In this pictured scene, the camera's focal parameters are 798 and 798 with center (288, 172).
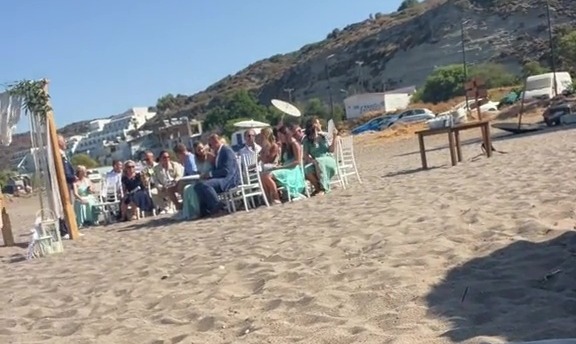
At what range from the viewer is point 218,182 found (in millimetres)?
9922

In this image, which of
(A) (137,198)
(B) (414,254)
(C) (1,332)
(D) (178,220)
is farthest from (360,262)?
(A) (137,198)

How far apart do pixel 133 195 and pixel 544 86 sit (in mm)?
25546

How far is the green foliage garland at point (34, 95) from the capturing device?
30.8 ft

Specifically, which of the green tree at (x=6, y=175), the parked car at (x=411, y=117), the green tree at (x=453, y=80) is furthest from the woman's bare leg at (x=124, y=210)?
the green tree at (x=453, y=80)

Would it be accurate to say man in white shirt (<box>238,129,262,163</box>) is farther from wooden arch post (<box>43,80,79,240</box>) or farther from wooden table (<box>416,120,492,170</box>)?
wooden table (<box>416,120,492,170</box>)

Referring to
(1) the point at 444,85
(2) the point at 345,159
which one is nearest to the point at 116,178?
(2) the point at 345,159

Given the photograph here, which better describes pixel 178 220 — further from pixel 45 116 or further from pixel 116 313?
pixel 116 313

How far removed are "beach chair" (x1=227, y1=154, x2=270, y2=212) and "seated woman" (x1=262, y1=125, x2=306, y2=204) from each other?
136 mm

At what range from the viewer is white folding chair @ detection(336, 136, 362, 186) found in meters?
11.0

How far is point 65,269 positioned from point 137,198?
4.98 meters

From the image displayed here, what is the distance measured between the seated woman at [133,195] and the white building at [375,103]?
174 feet

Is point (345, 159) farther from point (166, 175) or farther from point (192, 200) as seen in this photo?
point (192, 200)

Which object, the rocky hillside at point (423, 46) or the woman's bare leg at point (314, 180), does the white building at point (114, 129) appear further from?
the woman's bare leg at point (314, 180)

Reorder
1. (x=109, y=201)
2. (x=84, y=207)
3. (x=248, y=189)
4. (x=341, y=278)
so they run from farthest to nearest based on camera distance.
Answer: (x=109, y=201), (x=84, y=207), (x=248, y=189), (x=341, y=278)
